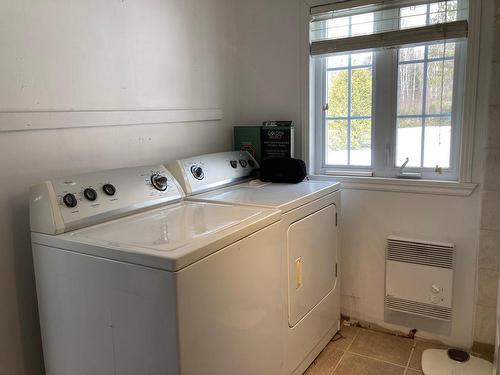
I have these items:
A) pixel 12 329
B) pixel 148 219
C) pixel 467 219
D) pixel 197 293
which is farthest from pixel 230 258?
pixel 467 219

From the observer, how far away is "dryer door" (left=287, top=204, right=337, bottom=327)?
1.97 metres

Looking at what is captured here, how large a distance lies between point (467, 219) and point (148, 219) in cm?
169

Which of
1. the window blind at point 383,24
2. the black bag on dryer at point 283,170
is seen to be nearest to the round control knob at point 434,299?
the black bag on dryer at point 283,170

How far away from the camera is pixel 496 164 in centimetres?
217

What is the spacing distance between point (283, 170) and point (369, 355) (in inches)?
44.6

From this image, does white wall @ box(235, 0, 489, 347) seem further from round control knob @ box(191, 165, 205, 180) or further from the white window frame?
round control knob @ box(191, 165, 205, 180)

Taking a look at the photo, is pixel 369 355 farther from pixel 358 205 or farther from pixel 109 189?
pixel 109 189

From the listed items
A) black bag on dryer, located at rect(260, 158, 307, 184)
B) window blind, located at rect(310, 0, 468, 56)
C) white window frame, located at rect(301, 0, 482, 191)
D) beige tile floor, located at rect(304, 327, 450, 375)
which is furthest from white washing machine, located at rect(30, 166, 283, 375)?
window blind, located at rect(310, 0, 468, 56)

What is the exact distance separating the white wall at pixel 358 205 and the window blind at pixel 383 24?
0.14m

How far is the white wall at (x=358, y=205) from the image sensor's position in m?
2.35

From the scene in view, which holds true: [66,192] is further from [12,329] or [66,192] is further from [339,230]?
[339,230]

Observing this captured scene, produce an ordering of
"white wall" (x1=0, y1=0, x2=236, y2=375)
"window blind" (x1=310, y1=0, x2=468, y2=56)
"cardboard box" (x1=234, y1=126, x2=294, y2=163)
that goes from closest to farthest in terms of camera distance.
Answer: "white wall" (x1=0, y1=0, x2=236, y2=375) → "window blind" (x1=310, y1=0, x2=468, y2=56) → "cardboard box" (x1=234, y1=126, x2=294, y2=163)

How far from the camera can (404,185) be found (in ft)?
8.02

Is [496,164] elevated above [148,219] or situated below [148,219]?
above
